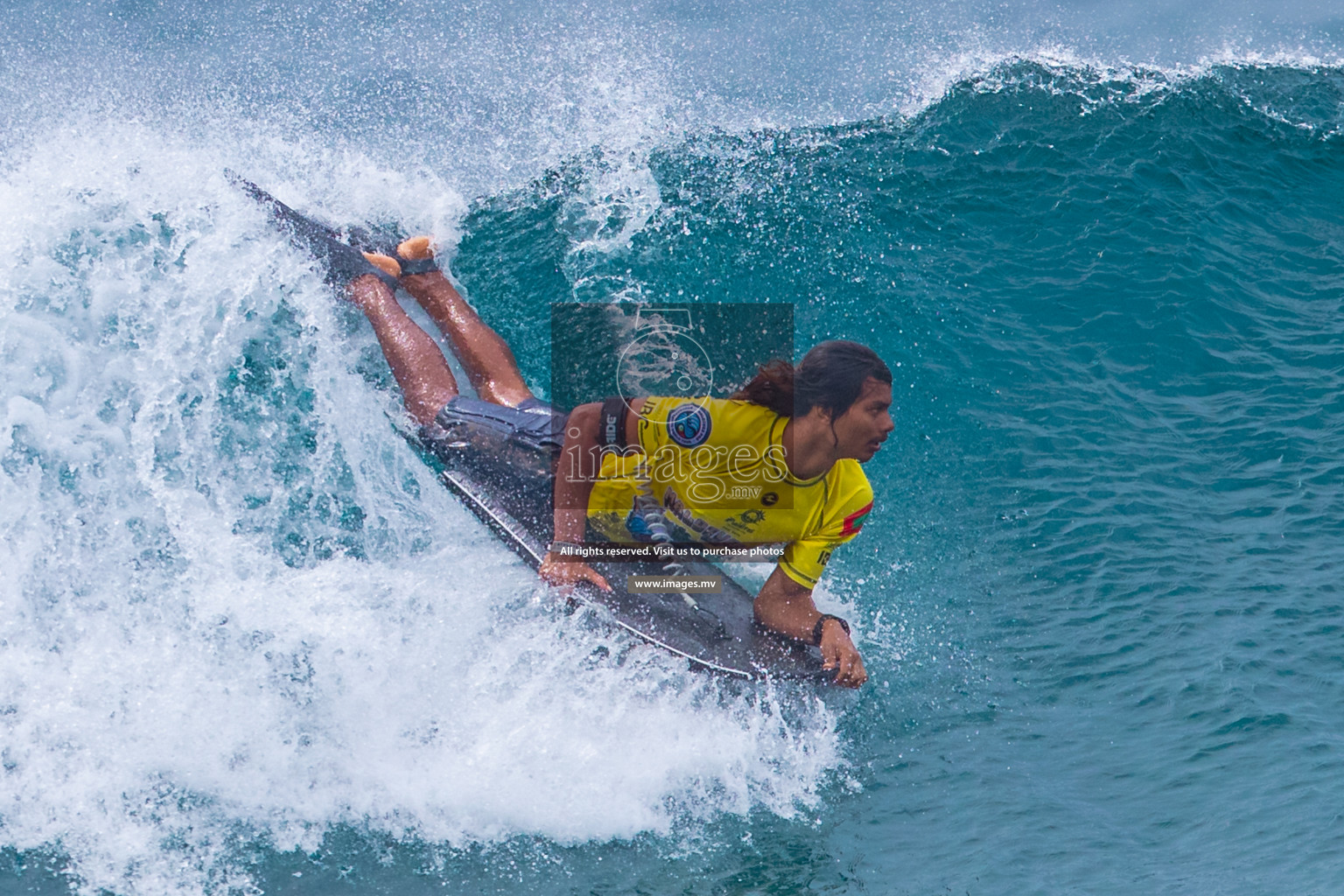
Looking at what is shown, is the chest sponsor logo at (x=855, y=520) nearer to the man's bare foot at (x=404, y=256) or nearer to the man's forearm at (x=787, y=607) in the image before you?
the man's forearm at (x=787, y=607)

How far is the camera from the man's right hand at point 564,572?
15.7 feet

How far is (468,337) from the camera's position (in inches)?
234

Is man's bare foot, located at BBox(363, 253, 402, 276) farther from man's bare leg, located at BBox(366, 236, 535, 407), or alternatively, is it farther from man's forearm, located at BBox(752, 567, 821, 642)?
man's forearm, located at BBox(752, 567, 821, 642)

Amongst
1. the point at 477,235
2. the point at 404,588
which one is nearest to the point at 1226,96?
the point at 477,235

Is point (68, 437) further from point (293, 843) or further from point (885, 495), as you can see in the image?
point (885, 495)

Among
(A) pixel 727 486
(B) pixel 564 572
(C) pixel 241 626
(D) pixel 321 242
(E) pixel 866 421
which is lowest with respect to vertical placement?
(C) pixel 241 626

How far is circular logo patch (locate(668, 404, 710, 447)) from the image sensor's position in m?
4.23

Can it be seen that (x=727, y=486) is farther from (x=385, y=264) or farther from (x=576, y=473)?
(x=385, y=264)

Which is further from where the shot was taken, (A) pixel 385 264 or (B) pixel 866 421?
(A) pixel 385 264

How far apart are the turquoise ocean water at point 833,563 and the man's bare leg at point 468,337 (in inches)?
16.6

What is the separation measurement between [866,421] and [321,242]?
3.61 meters

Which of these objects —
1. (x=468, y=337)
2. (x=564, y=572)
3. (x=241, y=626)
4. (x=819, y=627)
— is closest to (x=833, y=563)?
(x=819, y=627)

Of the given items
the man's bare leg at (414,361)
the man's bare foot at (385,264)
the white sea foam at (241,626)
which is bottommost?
the white sea foam at (241,626)

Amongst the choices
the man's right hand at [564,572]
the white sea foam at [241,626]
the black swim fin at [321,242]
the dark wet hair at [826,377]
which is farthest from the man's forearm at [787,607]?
the black swim fin at [321,242]
